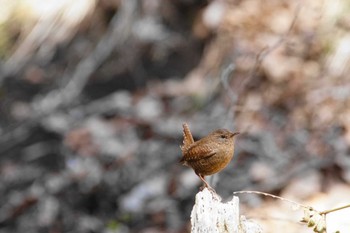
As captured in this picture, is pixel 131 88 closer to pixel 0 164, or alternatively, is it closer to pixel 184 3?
pixel 184 3

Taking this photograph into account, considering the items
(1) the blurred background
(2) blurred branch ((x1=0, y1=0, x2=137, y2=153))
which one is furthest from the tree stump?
(2) blurred branch ((x1=0, y1=0, x2=137, y2=153))

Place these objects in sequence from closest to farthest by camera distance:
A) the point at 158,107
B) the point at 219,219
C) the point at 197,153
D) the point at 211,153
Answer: the point at 219,219 < the point at 211,153 < the point at 197,153 < the point at 158,107

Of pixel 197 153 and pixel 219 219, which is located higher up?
pixel 197 153

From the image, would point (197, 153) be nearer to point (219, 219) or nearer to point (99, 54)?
point (219, 219)

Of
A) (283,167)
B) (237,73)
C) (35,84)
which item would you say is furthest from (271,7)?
(35,84)

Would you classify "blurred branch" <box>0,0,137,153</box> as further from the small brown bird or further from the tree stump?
the tree stump

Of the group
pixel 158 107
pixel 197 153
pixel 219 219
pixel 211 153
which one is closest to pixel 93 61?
pixel 158 107
